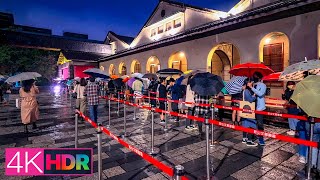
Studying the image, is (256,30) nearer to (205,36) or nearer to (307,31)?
(307,31)

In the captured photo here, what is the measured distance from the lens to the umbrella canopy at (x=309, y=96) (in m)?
3.38

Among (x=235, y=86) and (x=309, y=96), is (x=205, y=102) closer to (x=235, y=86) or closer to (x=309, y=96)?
(x=235, y=86)

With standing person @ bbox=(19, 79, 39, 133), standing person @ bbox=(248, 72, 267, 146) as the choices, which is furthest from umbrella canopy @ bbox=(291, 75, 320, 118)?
standing person @ bbox=(19, 79, 39, 133)

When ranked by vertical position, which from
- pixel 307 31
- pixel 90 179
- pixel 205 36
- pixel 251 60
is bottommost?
pixel 90 179

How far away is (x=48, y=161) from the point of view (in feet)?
13.0

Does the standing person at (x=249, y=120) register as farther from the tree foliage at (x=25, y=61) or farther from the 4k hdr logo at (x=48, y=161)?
the tree foliage at (x=25, y=61)

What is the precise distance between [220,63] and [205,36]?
5.90 meters

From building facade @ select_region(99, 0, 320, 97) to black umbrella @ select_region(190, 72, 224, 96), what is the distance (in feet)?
18.9

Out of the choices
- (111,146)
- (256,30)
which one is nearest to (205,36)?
(256,30)

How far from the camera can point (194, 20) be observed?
1761 cm

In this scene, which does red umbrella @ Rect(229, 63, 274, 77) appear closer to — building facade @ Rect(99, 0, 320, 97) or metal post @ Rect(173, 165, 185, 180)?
building facade @ Rect(99, 0, 320, 97)

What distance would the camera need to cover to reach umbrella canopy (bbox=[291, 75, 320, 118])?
338 cm

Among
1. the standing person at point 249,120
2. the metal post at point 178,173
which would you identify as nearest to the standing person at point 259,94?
the standing person at point 249,120

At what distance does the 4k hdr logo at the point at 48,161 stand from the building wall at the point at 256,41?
10.2 metres
